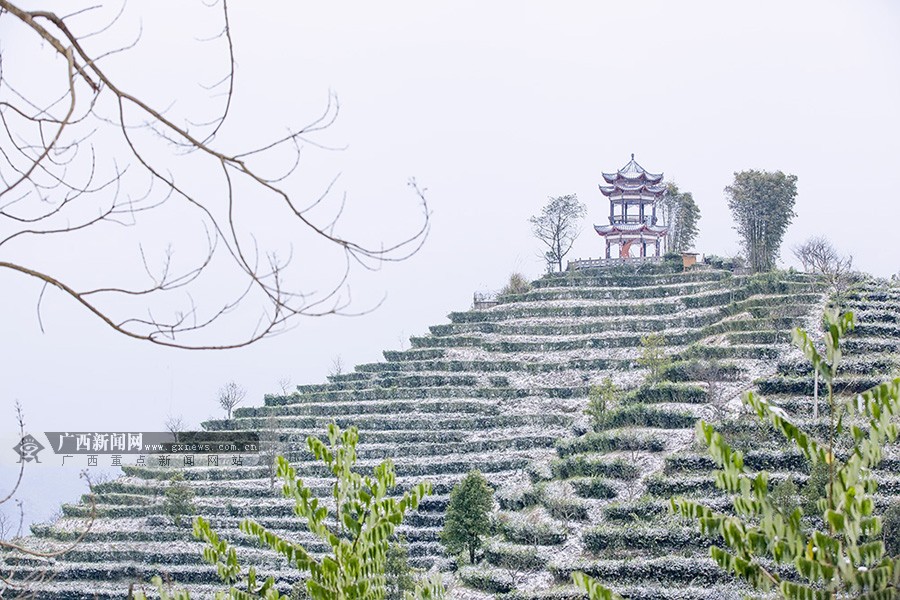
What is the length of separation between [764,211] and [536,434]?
1408 cm

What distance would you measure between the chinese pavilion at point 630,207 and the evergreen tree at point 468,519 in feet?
66.1

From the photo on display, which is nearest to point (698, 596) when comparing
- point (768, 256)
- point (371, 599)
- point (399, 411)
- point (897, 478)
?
point (897, 478)

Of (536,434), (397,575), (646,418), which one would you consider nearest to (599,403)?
(646,418)

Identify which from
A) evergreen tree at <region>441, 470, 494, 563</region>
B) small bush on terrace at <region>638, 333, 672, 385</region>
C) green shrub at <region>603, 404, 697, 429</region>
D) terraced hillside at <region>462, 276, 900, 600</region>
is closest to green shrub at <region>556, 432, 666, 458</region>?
terraced hillside at <region>462, 276, 900, 600</region>

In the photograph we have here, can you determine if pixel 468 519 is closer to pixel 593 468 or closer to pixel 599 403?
pixel 593 468

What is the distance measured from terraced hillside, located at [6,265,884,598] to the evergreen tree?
494 mm

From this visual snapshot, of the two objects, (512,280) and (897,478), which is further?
(512,280)

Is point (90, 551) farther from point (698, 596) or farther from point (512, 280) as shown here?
point (512, 280)

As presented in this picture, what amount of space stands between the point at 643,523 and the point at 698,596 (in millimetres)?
2568

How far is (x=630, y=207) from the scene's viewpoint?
40.5m

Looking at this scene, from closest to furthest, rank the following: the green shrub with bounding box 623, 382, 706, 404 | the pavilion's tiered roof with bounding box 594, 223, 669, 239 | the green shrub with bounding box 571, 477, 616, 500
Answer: the green shrub with bounding box 571, 477, 616, 500, the green shrub with bounding box 623, 382, 706, 404, the pavilion's tiered roof with bounding box 594, 223, 669, 239

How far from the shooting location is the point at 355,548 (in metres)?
3.97

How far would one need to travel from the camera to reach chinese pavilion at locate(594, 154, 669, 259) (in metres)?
39.4

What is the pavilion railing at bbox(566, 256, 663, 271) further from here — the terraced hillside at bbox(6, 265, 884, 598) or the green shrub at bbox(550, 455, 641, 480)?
the green shrub at bbox(550, 455, 641, 480)
